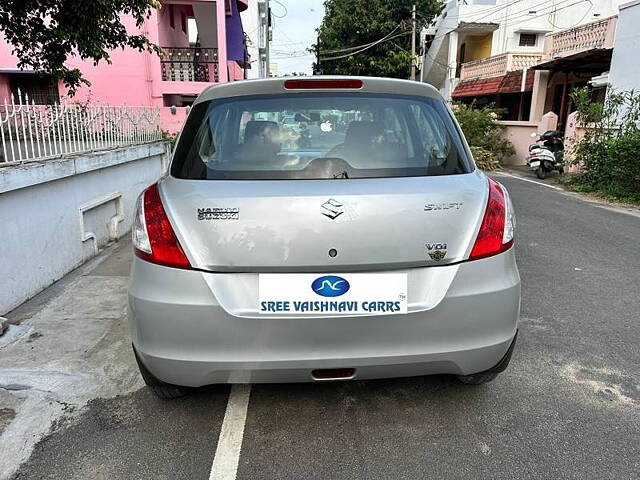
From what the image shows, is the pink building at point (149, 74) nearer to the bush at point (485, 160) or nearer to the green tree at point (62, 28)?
the bush at point (485, 160)

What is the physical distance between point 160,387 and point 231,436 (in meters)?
0.41

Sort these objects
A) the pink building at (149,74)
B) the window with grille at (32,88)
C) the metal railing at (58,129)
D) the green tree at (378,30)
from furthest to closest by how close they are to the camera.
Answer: the green tree at (378,30) → the window with grille at (32,88) → the pink building at (149,74) → the metal railing at (58,129)

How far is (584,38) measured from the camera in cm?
1466

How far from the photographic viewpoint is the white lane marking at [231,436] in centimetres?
220

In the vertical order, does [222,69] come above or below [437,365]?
above

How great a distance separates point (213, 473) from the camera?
218cm

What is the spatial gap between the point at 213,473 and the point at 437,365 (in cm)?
105

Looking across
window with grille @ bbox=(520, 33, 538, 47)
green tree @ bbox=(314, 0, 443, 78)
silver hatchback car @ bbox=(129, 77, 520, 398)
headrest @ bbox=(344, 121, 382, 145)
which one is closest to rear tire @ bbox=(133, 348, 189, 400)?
silver hatchback car @ bbox=(129, 77, 520, 398)

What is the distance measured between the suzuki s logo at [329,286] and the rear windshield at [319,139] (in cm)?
47

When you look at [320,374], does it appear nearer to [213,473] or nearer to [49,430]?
[213,473]

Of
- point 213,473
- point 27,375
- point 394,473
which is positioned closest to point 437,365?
point 394,473

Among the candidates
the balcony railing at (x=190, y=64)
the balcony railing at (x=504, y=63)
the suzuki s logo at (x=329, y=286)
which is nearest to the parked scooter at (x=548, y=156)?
the balcony railing at (x=504, y=63)

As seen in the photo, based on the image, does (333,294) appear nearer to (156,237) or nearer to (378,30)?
(156,237)

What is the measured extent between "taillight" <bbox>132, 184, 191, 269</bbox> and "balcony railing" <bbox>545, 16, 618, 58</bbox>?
1395 centimetres
